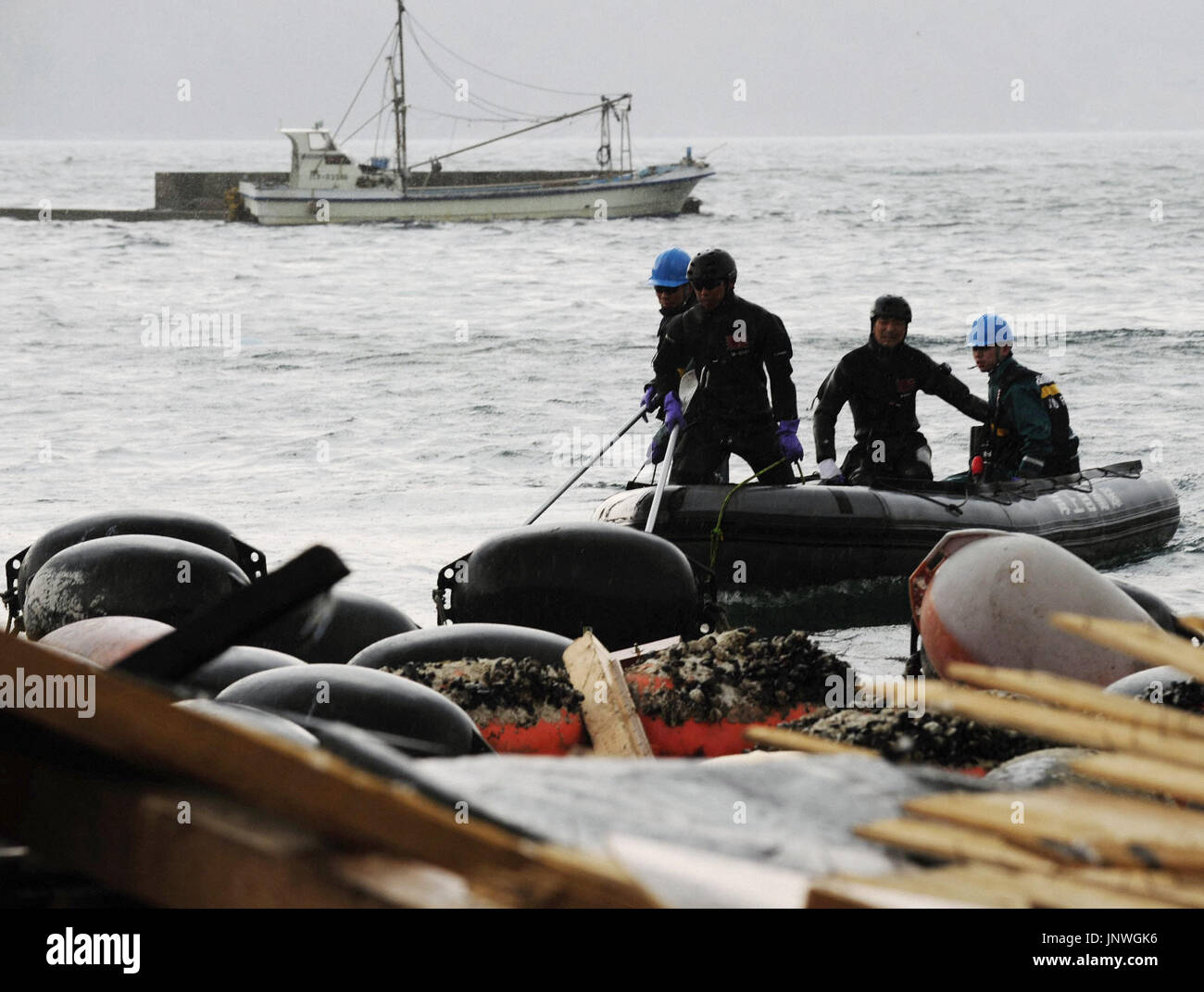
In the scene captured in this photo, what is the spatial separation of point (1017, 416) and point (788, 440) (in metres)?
1.72

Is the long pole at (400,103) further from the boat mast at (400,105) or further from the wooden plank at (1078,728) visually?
the wooden plank at (1078,728)

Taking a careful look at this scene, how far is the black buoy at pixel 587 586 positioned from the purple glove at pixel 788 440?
11.8 feet

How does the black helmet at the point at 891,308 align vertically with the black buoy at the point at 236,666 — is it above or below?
above

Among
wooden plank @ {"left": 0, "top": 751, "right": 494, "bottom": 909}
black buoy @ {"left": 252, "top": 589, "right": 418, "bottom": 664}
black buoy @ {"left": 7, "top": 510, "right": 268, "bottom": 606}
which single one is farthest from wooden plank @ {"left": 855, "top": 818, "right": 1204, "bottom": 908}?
black buoy @ {"left": 7, "top": 510, "right": 268, "bottom": 606}

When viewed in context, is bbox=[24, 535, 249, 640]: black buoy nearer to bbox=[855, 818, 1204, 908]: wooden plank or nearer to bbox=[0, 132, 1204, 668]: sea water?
bbox=[0, 132, 1204, 668]: sea water

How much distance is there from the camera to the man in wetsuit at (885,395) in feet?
37.3

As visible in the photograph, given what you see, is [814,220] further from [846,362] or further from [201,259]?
[846,362]

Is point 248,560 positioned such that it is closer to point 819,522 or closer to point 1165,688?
point 819,522

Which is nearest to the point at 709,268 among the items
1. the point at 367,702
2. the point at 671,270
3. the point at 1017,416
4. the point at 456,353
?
the point at 671,270

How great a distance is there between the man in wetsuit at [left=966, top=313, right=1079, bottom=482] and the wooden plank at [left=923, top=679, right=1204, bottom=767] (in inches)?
364

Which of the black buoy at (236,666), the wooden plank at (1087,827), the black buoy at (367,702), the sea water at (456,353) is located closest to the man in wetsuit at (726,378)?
the sea water at (456,353)

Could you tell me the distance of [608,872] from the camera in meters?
1.49

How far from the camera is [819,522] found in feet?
37.4

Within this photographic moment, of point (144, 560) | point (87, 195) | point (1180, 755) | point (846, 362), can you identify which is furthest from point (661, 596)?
point (87, 195)
